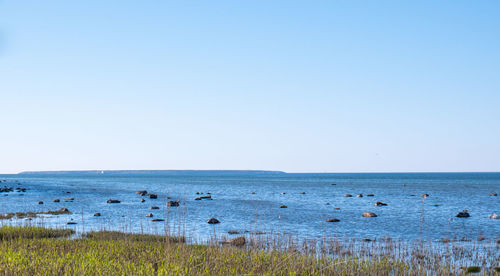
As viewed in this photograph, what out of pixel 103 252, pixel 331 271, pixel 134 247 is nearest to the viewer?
pixel 331 271

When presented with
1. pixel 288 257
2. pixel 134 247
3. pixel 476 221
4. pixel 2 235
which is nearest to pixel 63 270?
pixel 134 247

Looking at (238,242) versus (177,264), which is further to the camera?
(238,242)

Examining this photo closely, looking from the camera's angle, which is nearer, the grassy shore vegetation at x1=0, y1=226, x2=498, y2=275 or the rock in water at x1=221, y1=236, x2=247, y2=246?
the grassy shore vegetation at x1=0, y1=226, x2=498, y2=275

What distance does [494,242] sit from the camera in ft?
86.9

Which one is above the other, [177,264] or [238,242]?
[177,264]

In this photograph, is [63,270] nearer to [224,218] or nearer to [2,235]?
[2,235]

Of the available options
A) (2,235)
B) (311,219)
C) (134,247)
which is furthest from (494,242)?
(2,235)

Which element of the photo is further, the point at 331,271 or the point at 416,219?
the point at 416,219

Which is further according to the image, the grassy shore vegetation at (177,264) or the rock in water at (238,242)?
the rock in water at (238,242)

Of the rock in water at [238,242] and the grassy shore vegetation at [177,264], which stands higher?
the grassy shore vegetation at [177,264]

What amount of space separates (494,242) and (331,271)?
664 inches

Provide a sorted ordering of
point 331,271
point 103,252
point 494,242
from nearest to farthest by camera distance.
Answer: point 331,271 → point 103,252 → point 494,242

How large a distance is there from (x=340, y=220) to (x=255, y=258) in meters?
24.6

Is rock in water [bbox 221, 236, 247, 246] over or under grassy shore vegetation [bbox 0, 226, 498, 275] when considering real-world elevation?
under
